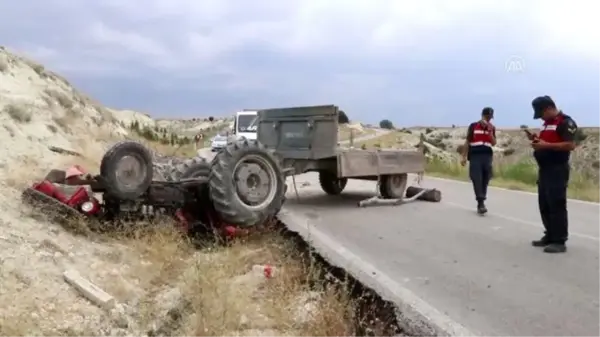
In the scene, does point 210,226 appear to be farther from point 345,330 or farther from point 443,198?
point 443,198

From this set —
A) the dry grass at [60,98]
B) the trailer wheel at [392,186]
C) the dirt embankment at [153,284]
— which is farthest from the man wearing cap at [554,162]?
the dry grass at [60,98]

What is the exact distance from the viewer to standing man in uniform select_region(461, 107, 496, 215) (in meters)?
12.3

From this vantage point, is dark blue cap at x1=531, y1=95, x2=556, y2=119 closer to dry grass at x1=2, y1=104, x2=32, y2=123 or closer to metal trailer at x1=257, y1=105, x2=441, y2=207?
metal trailer at x1=257, y1=105, x2=441, y2=207


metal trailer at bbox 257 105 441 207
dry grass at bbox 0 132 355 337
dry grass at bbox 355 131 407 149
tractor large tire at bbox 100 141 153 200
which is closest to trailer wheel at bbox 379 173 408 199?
metal trailer at bbox 257 105 441 207

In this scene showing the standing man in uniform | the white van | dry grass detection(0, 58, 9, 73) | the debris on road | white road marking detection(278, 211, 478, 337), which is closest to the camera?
white road marking detection(278, 211, 478, 337)

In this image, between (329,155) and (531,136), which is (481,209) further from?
(531,136)

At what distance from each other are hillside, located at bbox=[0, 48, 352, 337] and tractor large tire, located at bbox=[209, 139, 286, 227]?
35 centimetres

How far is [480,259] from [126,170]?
4.05m

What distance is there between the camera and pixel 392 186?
13.7 m

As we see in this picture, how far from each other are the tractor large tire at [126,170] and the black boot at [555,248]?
15.3 feet

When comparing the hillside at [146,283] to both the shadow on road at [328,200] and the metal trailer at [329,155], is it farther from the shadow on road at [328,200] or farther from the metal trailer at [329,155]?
the shadow on road at [328,200]

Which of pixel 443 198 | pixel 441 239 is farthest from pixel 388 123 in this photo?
pixel 441 239

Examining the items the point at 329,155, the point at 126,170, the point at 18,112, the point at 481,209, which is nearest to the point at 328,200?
the point at 329,155

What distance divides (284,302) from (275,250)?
2375 mm
